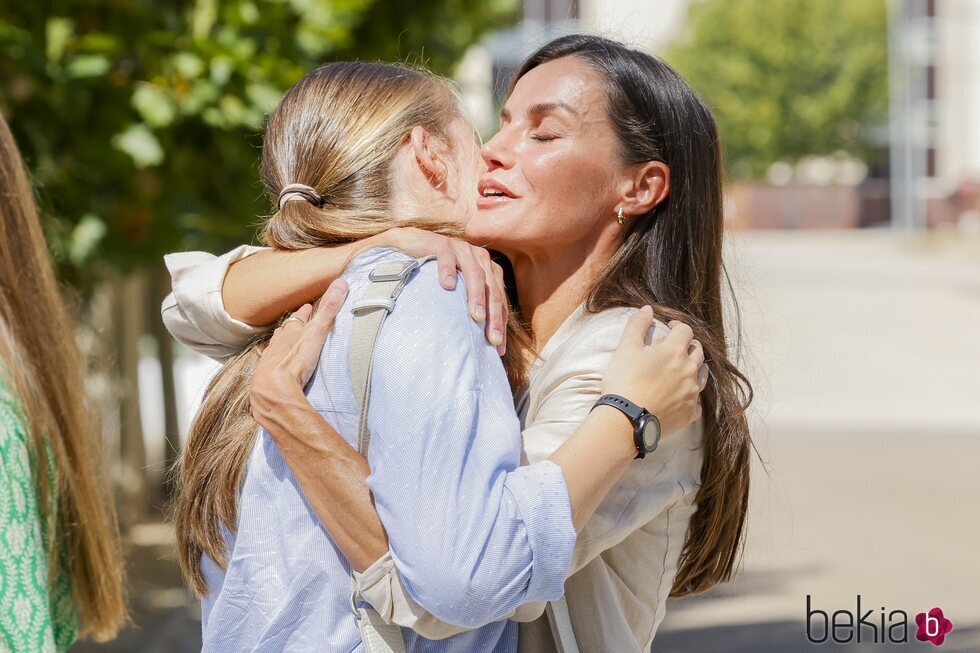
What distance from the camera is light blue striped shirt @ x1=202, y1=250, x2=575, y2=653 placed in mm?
1478

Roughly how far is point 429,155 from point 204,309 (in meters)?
0.43

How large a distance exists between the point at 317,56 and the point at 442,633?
4.06m

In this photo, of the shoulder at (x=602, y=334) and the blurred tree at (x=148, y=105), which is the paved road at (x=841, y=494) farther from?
A: the blurred tree at (x=148, y=105)

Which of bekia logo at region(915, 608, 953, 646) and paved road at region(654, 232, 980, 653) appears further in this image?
paved road at region(654, 232, 980, 653)

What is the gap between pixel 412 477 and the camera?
4.92 feet

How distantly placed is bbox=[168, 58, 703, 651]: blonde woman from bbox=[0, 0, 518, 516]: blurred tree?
112 inches

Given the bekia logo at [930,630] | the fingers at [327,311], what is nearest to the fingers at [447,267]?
the fingers at [327,311]

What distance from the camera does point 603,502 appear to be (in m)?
1.72

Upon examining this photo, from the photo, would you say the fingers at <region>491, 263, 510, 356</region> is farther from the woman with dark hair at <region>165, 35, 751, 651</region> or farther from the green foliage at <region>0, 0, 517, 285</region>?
the green foliage at <region>0, 0, 517, 285</region>

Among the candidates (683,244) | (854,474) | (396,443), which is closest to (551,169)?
(683,244)

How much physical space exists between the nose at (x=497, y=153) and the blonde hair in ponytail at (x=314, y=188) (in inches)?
4.2

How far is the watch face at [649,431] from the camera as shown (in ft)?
5.39

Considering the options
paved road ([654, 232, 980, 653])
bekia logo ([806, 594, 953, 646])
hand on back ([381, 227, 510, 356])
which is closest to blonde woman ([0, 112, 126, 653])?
hand on back ([381, 227, 510, 356])

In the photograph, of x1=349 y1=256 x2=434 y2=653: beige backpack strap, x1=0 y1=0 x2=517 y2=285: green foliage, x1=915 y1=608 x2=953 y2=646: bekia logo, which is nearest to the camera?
x1=349 y1=256 x2=434 y2=653: beige backpack strap
